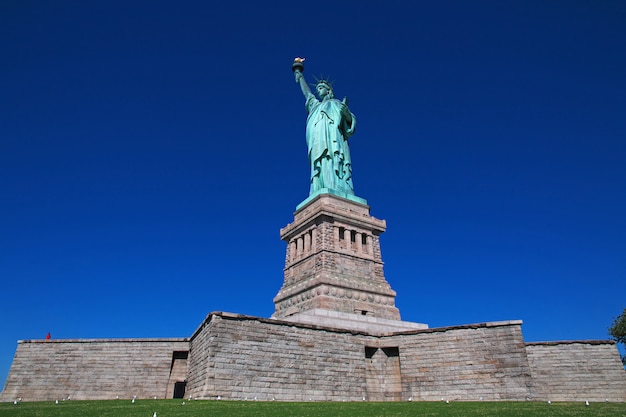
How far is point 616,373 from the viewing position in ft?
57.4

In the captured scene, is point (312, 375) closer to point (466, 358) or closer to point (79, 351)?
point (466, 358)

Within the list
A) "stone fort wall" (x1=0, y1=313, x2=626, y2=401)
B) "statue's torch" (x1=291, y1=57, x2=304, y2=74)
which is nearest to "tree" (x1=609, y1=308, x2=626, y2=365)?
"stone fort wall" (x1=0, y1=313, x2=626, y2=401)

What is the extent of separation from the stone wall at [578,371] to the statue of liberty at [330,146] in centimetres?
1600

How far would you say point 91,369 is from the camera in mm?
19000

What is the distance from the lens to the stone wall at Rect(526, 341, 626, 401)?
1730 centimetres

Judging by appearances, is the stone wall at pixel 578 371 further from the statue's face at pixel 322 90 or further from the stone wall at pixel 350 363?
the statue's face at pixel 322 90

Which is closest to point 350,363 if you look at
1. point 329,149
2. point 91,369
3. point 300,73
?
point 91,369

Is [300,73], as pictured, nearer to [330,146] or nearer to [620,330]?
[330,146]

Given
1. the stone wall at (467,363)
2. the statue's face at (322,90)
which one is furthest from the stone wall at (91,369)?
the statue's face at (322,90)

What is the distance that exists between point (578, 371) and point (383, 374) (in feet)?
26.8

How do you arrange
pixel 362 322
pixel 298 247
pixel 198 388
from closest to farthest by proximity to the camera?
1. pixel 198 388
2. pixel 362 322
3. pixel 298 247

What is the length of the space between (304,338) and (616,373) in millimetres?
12966

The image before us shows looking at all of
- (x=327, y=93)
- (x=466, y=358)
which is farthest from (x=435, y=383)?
(x=327, y=93)

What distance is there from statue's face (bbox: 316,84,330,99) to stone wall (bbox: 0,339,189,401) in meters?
23.0
